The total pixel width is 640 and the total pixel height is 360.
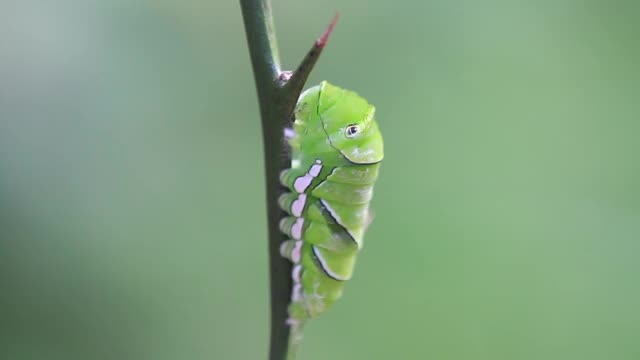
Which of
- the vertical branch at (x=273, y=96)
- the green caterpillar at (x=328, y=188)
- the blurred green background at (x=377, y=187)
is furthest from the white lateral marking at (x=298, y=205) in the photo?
the blurred green background at (x=377, y=187)

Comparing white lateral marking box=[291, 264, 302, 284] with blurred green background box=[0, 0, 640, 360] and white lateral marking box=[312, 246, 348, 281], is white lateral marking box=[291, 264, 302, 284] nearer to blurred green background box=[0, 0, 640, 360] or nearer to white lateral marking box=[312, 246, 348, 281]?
white lateral marking box=[312, 246, 348, 281]

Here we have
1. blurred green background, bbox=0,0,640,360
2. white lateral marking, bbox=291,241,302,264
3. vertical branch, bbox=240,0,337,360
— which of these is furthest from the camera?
blurred green background, bbox=0,0,640,360

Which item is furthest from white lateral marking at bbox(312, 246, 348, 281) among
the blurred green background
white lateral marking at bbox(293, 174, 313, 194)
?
the blurred green background

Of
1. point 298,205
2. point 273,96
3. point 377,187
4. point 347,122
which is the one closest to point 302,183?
point 298,205

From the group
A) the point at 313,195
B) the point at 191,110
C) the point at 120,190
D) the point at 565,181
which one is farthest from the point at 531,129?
the point at 313,195

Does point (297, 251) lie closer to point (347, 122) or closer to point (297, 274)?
point (297, 274)
